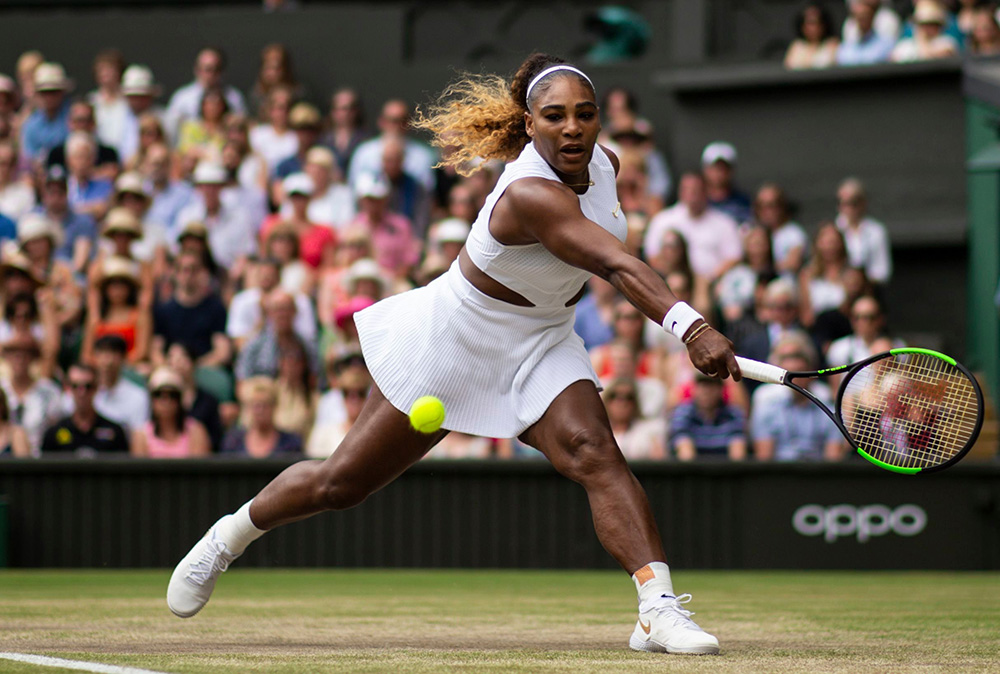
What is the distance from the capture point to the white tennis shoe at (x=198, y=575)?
5.05 m

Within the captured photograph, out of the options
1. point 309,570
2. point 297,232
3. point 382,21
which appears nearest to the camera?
point 309,570

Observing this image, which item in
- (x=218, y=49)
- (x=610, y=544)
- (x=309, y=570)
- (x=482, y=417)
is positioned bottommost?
(x=309, y=570)

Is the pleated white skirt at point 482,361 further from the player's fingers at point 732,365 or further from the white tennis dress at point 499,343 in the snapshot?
the player's fingers at point 732,365

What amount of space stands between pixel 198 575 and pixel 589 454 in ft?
4.77

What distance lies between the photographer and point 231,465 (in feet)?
29.3

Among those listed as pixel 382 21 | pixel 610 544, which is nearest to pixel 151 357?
pixel 382 21

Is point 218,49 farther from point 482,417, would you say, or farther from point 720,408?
point 482,417

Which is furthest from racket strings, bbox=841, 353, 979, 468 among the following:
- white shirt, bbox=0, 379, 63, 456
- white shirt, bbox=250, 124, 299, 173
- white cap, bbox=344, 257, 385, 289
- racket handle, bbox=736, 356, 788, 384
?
white shirt, bbox=250, 124, 299, 173

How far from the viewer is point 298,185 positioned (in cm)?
1070

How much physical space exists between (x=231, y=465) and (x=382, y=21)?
18.4ft

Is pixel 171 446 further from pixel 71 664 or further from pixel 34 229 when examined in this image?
pixel 71 664

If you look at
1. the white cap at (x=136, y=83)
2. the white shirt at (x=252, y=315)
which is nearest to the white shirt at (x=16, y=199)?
the white cap at (x=136, y=83)

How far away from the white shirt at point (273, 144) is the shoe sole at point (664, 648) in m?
7.75

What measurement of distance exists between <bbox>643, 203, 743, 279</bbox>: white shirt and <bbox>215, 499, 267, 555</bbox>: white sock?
5.51m
